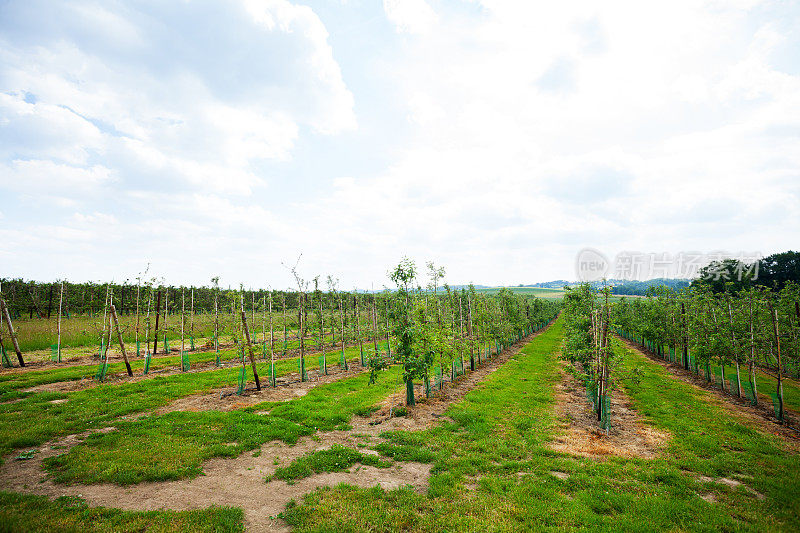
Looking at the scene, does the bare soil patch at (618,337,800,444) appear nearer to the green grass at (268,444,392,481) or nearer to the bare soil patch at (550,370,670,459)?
the bare soil patch at (550,370,670,459)

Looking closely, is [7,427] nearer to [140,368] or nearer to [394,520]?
[140,368]

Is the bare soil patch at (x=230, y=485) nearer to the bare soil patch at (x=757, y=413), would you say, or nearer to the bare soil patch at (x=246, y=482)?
the bare soil patch at (x=246, y=482)

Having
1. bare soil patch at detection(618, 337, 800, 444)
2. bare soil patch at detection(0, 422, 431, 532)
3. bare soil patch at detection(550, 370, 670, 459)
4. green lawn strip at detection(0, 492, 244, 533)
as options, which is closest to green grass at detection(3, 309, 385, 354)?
bare soil patch at detection(0, 422, 431, 532)

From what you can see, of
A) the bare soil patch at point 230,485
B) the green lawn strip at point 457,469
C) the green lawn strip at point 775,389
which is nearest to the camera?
the green lawn strip at point 457,469

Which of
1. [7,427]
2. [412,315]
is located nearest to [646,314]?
[412,315]

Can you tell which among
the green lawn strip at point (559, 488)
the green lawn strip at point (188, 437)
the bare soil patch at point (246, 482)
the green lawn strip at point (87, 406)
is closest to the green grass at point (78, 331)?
the green lawn strip at point (87, 406)

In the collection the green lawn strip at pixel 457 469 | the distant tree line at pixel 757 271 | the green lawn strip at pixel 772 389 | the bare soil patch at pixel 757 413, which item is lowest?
the green lawn strip at pixel 772 389

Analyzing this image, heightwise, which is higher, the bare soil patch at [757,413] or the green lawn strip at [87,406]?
the green lawn strip at [87,406]

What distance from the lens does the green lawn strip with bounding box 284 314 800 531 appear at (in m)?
8.15

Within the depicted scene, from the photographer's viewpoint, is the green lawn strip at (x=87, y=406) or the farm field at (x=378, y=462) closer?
the farm field at (x=378, y=462)

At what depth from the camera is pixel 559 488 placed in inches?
388

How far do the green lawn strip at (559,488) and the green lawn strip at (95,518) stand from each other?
1700mm

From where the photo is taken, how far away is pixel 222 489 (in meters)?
9.49

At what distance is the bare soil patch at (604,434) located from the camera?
12.9 meters
